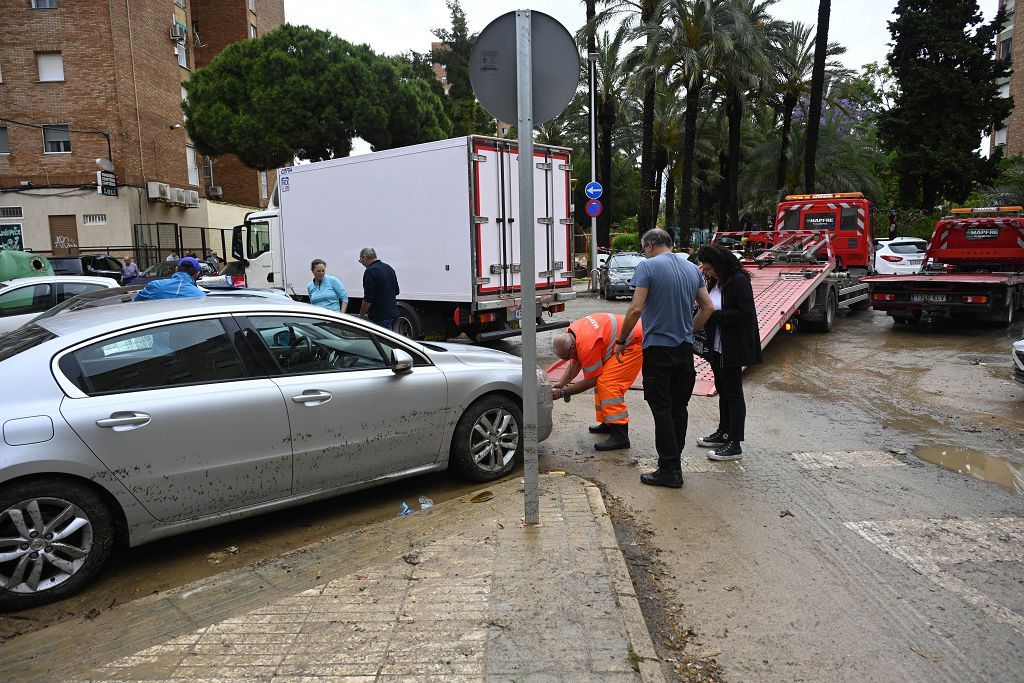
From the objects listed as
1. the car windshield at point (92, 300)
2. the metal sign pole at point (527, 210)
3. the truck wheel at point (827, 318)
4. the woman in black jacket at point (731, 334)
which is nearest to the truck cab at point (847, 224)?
the truck wheel at point (827, 318)

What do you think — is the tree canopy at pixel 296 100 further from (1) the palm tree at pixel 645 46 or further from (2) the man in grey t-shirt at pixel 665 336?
(2) the man in grey t-shirt at pixel 665 336

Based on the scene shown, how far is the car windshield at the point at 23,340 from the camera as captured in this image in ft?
13.3

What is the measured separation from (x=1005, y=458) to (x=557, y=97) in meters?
4.82

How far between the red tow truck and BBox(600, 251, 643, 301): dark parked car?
8.62 meters

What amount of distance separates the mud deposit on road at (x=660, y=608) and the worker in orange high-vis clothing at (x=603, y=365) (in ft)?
4.84

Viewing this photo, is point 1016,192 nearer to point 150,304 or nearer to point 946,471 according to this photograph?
point 946,471

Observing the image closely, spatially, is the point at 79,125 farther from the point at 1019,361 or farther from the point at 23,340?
the point at 1019,361

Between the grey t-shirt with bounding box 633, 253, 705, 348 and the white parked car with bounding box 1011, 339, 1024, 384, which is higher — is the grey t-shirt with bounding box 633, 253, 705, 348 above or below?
above

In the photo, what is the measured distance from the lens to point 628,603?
139 inches

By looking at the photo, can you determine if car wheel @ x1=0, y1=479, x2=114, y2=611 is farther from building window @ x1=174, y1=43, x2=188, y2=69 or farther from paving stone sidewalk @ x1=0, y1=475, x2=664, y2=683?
building window @ x1=174, y1=43, x2=188, y2=69

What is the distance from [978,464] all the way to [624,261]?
17.3 metres

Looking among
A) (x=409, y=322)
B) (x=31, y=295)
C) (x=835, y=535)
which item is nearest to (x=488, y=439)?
(x=835, y=535)

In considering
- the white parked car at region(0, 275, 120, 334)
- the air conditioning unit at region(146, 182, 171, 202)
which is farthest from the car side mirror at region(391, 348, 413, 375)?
the air conditioning unit at region(146, 182, 171, 202)

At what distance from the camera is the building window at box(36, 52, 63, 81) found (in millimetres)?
28688
